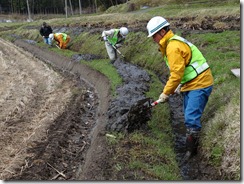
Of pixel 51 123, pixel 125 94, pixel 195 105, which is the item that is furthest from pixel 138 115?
pixel 51 123

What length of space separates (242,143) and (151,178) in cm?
157

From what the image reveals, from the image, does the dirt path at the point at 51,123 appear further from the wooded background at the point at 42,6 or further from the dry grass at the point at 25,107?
the wooded background at the point at 42,6

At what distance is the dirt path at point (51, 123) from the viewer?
641 centimetres

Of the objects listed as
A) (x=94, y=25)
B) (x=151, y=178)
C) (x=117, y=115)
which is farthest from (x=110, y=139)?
(x=94, y=25)

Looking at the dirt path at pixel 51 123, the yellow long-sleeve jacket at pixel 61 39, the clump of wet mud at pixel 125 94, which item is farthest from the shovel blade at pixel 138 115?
the yellow long-sleeve jacket at pixel 61 39

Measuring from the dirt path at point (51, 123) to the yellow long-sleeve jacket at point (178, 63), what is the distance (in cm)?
200

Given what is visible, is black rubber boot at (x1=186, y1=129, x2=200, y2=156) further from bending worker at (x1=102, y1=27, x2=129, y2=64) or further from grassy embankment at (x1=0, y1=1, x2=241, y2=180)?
bending worker at (x1=102, y1=27, x2=129, y2=64)

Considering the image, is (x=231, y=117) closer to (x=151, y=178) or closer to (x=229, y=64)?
(x=151, y=178)

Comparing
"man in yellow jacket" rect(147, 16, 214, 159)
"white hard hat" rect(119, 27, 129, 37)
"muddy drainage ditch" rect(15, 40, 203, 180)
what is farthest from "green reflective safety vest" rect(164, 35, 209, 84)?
"white hard hat" rect(119, 27, 129, 37)

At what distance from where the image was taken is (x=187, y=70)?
630 centimetres

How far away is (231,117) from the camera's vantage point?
5906 millimetres

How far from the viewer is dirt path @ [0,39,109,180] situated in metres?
6.41

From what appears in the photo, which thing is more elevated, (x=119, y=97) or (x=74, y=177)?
(x=119, y=97)

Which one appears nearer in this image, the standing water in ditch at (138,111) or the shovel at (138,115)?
the standing water in ditch at (138,111)
